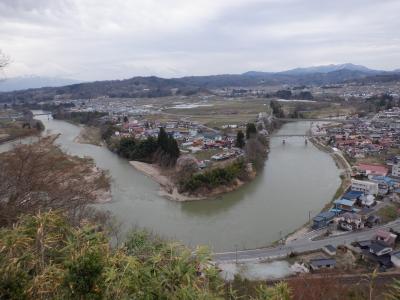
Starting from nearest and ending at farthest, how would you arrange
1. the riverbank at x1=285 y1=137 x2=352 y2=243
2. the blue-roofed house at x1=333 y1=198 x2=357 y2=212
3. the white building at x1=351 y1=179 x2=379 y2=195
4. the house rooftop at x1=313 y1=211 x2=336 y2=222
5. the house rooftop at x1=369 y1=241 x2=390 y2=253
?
the house rooftop at x1=369 y1=241 x2=390 y2=253 < the riverbank at x1=285 y1=137 x2=352 y2=243 < the house rooftop at x1=313 y1=211 x2=336 y2=222 < the blue-roofed house at x1=333 y1=198 x2=357 y2=212 < the white building at x1=351 y1=179 x2=379 y2=195

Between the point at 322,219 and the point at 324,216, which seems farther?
the point at 324,216

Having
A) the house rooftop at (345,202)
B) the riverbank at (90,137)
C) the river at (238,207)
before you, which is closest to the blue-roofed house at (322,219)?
the river at (238,207)

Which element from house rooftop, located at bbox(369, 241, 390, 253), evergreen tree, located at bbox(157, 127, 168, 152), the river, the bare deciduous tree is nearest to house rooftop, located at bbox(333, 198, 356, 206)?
the river

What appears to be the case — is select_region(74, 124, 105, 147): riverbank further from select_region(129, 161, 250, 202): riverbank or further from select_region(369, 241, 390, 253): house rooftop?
select_region(369, 241, 390, 253): house rooftop

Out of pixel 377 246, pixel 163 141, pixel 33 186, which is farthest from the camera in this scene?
pixel 163 141

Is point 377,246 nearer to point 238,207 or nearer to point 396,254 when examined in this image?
point 396,254

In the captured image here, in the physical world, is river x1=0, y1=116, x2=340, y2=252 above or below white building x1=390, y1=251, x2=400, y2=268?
below

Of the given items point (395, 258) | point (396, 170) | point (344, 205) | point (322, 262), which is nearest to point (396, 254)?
point (395, 258)
